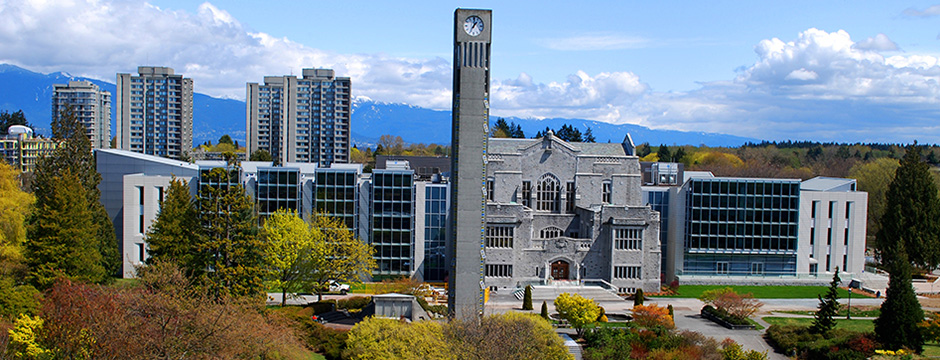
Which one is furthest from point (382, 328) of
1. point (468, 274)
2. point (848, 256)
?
point (848, 256)

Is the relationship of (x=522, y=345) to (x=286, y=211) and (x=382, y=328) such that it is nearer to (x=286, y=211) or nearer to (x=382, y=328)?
(x=382, y=328)

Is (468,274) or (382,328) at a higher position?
(468,274)

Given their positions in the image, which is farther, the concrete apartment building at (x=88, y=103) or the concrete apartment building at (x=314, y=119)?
the concrete apartment building at (x=88, y=103)

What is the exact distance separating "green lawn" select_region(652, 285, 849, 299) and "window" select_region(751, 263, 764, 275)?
70.0 inches

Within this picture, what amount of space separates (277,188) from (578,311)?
84.1 feet

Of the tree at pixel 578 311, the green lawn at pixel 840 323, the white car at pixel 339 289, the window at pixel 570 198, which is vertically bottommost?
the green lawn at pixel 840 323

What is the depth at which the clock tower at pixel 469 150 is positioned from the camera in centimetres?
3647

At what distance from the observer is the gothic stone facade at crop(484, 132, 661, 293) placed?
192 ft

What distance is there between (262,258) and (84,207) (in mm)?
10534

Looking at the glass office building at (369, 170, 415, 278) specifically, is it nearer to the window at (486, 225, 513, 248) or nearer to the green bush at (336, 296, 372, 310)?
the window at (486, 225, 513, 248)

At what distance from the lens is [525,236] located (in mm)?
59062

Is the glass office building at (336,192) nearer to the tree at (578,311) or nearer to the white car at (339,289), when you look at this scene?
the white car at (339,289)

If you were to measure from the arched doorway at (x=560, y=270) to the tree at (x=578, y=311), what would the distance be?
14.5 m

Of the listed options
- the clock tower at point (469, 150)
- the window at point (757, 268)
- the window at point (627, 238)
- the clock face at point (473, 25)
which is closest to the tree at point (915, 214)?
the window at point (757, 268)
